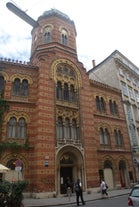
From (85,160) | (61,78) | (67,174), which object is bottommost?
(67,174)

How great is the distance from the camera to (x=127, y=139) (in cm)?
2550

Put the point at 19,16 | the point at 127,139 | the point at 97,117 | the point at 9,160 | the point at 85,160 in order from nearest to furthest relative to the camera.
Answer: the point at 19,16 → the point at 9,160 → the point at 85,160 → the point at 97,117 → the point at 127,139

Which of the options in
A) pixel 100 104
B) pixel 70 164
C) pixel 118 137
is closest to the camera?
pixel 70 164

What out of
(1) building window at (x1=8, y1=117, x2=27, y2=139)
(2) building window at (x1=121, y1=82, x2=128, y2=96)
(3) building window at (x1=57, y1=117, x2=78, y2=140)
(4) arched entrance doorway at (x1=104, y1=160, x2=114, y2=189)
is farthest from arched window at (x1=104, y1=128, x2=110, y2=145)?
(1) building window at (x1=8, y1=117, x2=27, y2=139)

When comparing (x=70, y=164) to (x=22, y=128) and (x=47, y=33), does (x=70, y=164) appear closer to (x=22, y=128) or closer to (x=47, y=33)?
(x=22, y=128)

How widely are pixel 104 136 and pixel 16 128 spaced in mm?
11571

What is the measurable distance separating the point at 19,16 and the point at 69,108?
35.0ft

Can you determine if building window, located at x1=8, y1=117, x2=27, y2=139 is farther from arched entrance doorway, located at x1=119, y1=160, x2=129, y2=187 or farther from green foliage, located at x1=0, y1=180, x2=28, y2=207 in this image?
arched entrance doorway, located at x1=119, y1=160, x2=129, y2=187

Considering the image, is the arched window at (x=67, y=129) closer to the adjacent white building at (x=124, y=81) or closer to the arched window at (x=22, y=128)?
the arched window at (x=22, y=128)

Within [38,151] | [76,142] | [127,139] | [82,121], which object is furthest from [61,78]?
[127,139]

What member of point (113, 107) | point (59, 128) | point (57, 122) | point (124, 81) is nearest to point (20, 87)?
point (57, 122)

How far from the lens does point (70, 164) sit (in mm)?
19266

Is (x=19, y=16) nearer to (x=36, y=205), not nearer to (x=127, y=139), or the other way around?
(x=36, y=205)

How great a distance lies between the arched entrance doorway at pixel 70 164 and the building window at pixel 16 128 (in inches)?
168
